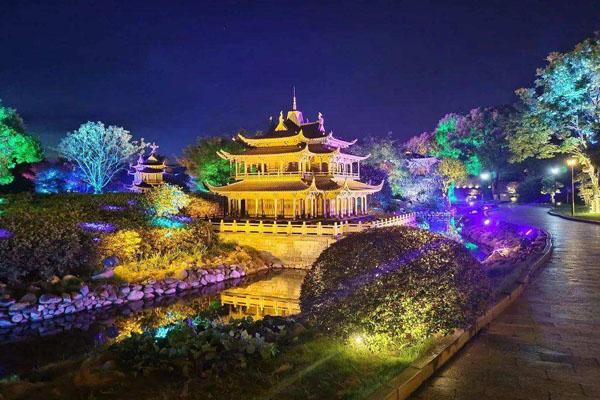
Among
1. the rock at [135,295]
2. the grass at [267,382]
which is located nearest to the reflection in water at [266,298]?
the rock at [135,295]

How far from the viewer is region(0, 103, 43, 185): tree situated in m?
29.0

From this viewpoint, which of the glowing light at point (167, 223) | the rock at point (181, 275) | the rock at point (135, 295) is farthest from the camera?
the glowing light at point (167, 223)

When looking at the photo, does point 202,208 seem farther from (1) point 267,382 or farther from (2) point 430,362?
(2) point 430,362

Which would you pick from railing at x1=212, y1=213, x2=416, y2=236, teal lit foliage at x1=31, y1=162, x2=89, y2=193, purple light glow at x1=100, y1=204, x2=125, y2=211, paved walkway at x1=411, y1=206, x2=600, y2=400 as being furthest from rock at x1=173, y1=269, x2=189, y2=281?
teal lit foliage at x1=31, y1=162, x2=89, y2=193

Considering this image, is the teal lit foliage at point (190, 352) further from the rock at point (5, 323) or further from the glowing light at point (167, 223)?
the glowing light at point (167, 223)

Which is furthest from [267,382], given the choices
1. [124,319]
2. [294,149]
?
[294,149]

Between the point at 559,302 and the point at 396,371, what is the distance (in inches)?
257

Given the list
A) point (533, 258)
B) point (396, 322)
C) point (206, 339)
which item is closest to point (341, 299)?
point (396, 322)

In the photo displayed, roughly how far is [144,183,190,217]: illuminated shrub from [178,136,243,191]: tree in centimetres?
1493

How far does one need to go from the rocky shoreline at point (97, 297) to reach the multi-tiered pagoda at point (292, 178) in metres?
10.3

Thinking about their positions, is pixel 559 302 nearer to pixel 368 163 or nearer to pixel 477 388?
pixel 477 388

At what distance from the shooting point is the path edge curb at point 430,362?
6.22 meters

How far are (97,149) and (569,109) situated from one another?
42.1 m

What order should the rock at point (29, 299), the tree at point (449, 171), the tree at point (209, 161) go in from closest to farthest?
the rock at point (29, 299), the tree at point (209, 161), the tree at point (449, 171)
